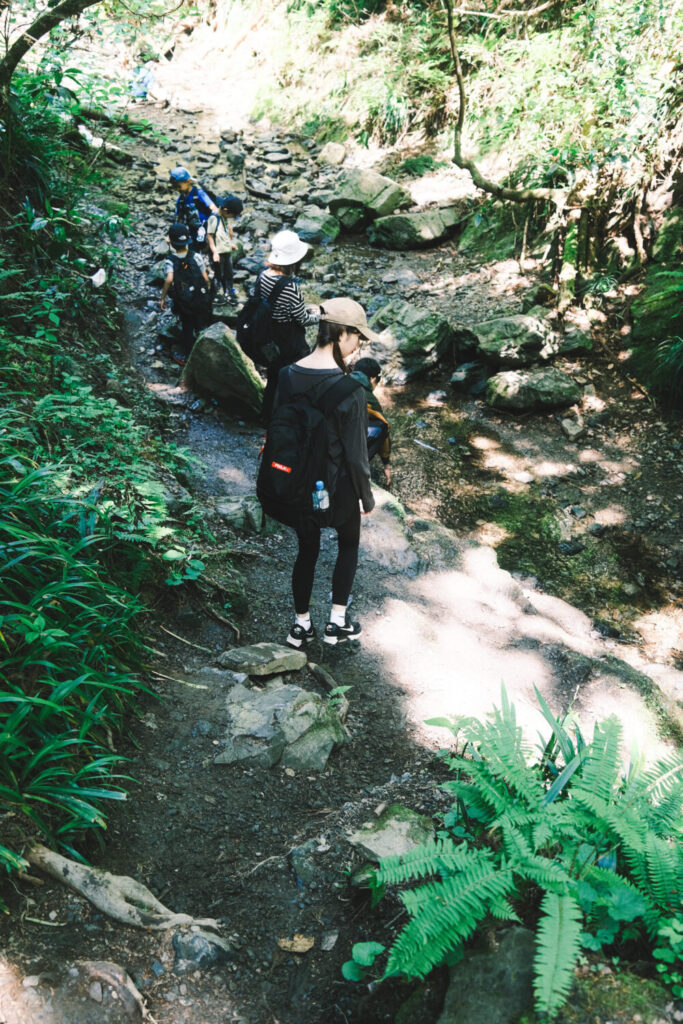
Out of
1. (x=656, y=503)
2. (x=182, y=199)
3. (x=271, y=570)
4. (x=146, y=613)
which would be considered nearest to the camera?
(x=146, y=613)

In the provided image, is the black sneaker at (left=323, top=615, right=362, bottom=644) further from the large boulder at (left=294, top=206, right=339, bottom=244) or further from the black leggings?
the large boulder at (left=294, top=206, right=339, bottom=244)

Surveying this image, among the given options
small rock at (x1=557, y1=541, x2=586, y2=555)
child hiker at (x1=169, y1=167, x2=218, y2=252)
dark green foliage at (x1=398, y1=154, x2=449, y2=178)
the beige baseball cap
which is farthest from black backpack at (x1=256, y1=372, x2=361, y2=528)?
dark green foliage at (x1=398, y1=154, x2=449, y2=178)

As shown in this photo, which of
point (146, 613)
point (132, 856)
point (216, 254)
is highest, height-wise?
point (216, 254)

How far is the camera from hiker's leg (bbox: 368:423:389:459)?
20.0 feet

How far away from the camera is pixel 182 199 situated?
780 centimetres

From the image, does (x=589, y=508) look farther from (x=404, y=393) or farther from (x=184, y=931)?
(x=184, y=931)

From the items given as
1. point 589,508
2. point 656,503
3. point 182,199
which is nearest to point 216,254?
point 182,199

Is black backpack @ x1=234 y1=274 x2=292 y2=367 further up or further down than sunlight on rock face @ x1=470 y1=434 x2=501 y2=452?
further up

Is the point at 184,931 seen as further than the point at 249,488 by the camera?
No

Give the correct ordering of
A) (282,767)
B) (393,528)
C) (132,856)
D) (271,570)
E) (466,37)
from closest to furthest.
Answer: (132,856), (282,767), (271,570), (393,528), (466,37)

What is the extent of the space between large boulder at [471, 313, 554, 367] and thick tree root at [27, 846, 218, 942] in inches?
299

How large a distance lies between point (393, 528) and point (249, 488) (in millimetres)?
1510

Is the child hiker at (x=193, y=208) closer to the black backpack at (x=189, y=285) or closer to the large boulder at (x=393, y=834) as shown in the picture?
the black backpack at (x=189, y=285)

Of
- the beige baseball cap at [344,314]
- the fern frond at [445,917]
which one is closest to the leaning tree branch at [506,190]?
the beige baseball cap at [344,314]
